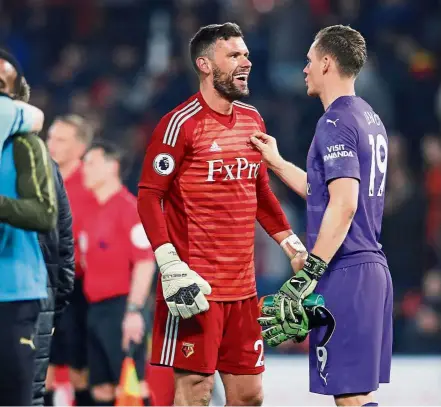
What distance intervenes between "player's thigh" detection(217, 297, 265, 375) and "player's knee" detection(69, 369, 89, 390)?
2663 mm

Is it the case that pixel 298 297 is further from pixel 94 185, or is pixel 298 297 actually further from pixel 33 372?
pixel 94 185

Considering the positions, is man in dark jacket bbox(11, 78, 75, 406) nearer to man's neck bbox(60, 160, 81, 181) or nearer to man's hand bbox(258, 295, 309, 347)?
man's hand bbox(258, 295, 309, 347)

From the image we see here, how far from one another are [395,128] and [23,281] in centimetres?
935

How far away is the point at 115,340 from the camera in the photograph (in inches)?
328

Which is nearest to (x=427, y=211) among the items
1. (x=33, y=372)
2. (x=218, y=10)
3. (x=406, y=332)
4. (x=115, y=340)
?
(x=406, y=332)

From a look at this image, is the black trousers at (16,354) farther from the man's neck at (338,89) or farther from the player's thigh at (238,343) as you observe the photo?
the man's neck at (338,89)

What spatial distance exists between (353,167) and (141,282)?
3.08 meters

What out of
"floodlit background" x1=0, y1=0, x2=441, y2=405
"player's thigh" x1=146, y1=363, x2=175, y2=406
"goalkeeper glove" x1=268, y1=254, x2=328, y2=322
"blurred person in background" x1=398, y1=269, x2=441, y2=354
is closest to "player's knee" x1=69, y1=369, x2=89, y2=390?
"player's thigh" x1=146, y1=363, x2=175, y2=406

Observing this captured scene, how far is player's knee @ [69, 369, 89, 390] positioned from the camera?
333 inches

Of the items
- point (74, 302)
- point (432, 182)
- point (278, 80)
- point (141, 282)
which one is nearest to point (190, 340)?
point (141, 282)

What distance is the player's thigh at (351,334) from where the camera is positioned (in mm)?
5406

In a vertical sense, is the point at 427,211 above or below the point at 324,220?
above

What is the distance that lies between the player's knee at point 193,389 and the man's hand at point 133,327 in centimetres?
210

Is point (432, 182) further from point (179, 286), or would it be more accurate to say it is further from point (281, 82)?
point (179, 286)
